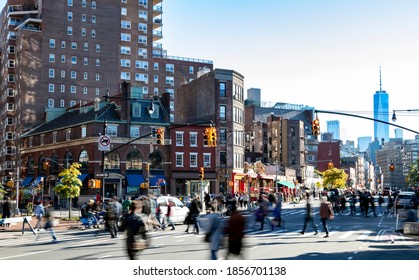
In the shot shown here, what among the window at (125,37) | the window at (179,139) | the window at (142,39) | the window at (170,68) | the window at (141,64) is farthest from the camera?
the window at (170,68)

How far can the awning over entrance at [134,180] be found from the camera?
61.7 metres

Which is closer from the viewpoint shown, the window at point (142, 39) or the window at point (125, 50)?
the window at point (125, 50)

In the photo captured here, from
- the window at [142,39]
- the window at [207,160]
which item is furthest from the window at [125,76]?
the window at [207,160]

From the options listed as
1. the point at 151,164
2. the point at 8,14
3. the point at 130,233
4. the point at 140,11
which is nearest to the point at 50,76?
the point at 8,14

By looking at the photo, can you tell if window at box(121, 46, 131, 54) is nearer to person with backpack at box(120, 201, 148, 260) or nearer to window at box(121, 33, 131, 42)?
window at box(121, 33, 131, 42)

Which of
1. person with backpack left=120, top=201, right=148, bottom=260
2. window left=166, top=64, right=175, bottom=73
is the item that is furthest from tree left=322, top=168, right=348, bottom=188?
person with backpack left=120, top=201, right=148, bottom=260

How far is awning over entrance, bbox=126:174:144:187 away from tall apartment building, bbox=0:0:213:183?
23346 millimetres

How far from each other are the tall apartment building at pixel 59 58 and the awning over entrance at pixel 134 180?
23.3 meters

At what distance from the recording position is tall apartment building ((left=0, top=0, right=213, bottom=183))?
83.0 meters

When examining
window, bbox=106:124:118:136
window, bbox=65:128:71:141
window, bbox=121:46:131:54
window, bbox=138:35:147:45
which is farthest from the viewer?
window, bbox=138:35:147:45

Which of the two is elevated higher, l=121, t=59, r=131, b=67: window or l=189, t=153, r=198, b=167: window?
l=121, t=59, r=131, b=67: window

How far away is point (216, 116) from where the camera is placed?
7019 cm

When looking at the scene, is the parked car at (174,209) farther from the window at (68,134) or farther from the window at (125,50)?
the window at (125,50)
